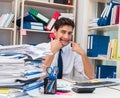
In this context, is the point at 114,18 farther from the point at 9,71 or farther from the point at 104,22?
the point at 9,71

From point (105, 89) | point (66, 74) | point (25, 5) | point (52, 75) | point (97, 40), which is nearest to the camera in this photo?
point (52, 75)

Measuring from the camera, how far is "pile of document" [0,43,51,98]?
1.14 m

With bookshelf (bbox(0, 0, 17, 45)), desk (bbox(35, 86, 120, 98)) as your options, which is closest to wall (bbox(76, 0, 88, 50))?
bookshelf (bbox(0, 0, 17, 45))

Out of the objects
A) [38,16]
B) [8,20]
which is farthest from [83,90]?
[38,16]

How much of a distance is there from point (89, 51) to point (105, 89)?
1965 mm

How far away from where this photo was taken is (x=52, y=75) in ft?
4.34

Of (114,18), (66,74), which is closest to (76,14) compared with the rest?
(114,18)

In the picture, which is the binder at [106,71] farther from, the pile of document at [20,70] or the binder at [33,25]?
the pile of document at [20,70]

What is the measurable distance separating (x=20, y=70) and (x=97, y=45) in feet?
7.82

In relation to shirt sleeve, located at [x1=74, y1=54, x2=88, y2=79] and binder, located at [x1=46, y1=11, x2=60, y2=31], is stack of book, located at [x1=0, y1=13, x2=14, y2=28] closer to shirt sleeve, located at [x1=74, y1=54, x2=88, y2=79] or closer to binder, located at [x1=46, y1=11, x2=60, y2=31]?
binder, located at [x1=46, y1=11, x2=60, y2=31]

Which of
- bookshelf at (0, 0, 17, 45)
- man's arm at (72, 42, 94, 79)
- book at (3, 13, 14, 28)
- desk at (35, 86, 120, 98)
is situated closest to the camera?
desk at (35, 86, 120, 98)

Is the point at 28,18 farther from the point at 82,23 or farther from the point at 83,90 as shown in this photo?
the point at 83,90

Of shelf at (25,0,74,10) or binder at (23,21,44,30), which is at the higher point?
shelf at (25,0,74,10)

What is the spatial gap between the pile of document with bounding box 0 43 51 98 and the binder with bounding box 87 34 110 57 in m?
2.29
